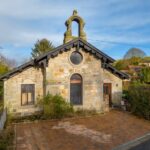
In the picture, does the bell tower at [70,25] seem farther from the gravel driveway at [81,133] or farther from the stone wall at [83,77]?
the gravel driveway at [81,133]

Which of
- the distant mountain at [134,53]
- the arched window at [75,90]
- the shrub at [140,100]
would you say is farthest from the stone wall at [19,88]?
the distant mountain at [134,53]

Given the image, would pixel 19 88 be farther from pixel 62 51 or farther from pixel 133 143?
pixel 133 143

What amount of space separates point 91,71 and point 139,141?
27.5 ft

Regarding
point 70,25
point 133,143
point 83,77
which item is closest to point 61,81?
point 83,77

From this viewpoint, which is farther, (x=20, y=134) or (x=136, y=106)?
(x=136, y=106)

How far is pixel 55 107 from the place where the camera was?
53.8 feet

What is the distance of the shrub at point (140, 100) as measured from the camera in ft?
54.6

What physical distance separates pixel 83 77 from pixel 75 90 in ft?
4.35

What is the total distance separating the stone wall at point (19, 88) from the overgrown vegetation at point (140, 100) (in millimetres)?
7969

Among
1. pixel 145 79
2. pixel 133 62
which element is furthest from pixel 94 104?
pixel 133 62

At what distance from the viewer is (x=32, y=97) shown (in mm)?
17688

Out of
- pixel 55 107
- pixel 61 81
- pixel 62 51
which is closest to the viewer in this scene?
pixel 55 107

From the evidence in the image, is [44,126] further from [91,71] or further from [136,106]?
[136,106]

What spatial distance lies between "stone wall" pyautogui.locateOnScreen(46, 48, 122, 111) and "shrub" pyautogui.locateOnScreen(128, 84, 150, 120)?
8.82 ft
